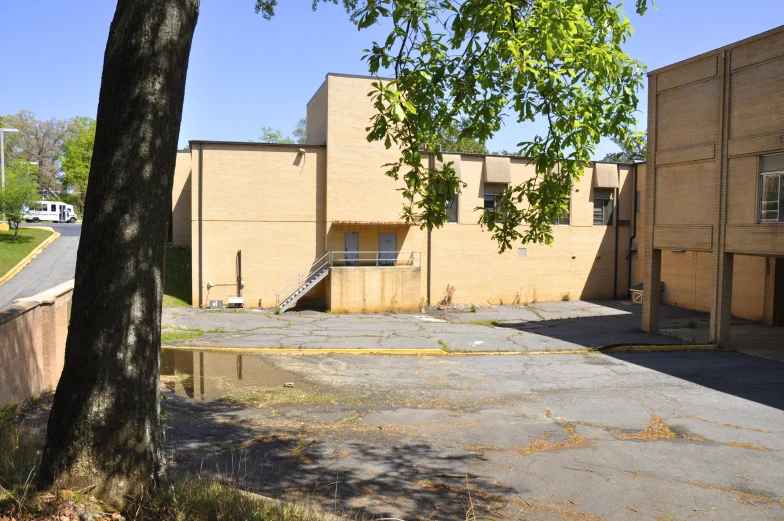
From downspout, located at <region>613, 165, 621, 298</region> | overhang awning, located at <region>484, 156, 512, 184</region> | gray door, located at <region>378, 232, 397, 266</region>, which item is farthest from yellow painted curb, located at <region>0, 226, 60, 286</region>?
downspout, located at <region>613, 165, 621, 298</region>

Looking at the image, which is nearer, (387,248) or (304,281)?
(304,281)

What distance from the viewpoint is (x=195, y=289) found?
28.9 metres

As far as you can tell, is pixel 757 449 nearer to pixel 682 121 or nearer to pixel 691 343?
pixel 691 343

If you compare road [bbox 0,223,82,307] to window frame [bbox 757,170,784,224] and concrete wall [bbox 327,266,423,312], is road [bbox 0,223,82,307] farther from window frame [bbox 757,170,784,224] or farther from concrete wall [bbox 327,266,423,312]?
window frame [bbox 757,170,784,224]

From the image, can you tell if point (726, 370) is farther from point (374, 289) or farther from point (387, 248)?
point (387, 248)

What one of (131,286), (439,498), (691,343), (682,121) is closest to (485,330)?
(691,343)

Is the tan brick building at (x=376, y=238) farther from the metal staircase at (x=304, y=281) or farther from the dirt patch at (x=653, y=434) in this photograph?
the dirt patch at (x=653, y=434)

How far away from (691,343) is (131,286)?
19.9 meters

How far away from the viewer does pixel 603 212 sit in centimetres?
3500

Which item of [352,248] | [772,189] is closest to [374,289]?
[352,248]

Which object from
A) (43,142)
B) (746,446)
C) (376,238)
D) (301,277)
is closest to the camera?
(746,446)

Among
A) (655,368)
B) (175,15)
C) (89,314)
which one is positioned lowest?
(655,368)

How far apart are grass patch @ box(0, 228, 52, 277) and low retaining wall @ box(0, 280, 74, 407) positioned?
20.9 m

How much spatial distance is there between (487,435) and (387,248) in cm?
2140
